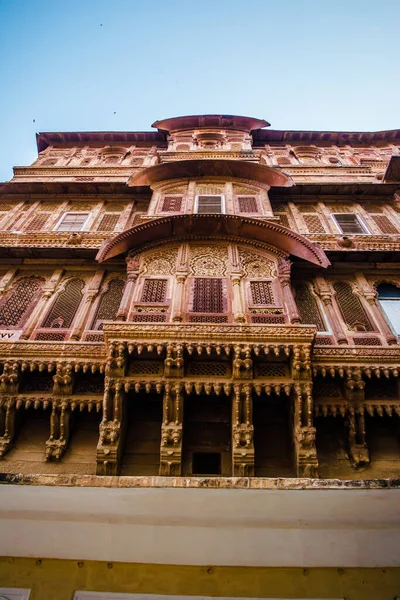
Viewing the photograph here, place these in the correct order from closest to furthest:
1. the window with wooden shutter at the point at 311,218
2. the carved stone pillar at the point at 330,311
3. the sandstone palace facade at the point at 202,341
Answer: the sandstone palace facade at the point at 202,341
the carved stone pillar at the point at 330,311
the window with wooden shutter at the point at 311,218

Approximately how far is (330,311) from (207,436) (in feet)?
12.5

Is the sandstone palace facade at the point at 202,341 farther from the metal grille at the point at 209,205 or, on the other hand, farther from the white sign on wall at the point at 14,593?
the white sign on wall at the point at 14,593

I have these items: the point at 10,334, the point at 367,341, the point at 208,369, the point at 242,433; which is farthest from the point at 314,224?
the point at 10,334

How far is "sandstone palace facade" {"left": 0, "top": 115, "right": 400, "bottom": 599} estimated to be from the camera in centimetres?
616

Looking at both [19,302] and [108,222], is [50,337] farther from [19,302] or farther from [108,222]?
[108,222]

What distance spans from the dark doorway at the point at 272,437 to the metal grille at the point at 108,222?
6976 millimetres

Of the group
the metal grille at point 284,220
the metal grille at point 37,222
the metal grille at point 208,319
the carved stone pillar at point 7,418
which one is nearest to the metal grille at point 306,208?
the metal grille at point 284,220

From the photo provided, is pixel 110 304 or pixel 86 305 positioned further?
pixel 110 304

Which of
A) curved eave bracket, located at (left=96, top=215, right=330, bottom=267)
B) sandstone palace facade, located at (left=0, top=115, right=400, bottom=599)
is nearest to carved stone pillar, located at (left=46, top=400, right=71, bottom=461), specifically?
sandstone palace facade, located at (left=0, top=115, right=400, bottom=599)

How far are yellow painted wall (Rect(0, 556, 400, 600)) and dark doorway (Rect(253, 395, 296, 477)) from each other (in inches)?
114

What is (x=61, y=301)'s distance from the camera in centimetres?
849

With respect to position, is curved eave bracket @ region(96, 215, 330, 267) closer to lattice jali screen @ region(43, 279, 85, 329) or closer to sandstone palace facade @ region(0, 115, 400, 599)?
sandstone palace facade @ region(0, 115, 400, 599)

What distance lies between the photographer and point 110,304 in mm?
8414

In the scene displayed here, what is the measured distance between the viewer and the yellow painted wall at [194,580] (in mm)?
3141
